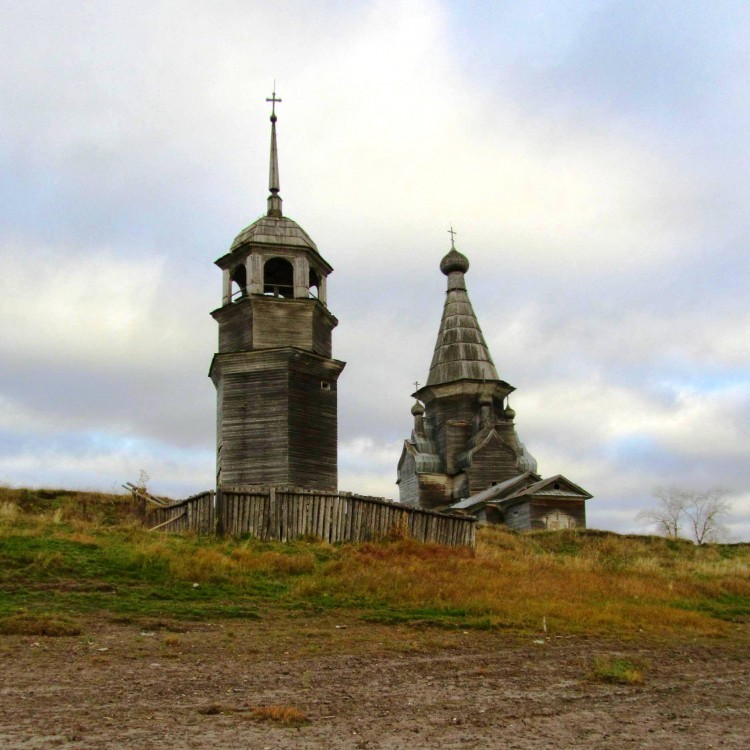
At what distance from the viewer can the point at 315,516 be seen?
19641 mm

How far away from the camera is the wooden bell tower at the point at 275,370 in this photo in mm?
25578

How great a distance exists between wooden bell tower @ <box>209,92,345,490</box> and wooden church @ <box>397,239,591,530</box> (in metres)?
18.5

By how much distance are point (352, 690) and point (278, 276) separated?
23202 millimetres

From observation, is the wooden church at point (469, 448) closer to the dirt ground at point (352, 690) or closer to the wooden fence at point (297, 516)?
the wooden fence at point (297, 516)

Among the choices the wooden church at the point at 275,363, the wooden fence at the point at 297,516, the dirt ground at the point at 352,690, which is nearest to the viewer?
the dirt ground at the point at 352,690

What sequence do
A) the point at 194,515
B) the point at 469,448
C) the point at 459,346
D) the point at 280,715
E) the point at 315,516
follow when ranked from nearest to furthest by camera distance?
the point at 280,715, the point at 194,515, the point at 315,516, the point at 469,448, the point at 459,346

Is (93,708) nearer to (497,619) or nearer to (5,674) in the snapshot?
(5,674)

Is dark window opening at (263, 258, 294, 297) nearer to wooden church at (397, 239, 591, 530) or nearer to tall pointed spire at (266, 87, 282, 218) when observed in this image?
tall pointed spire at (266, 87, 282, 218)

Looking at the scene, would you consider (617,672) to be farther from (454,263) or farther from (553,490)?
(454,263)

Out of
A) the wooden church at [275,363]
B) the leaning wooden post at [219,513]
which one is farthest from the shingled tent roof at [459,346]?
the leaning wooden post at [219,513]

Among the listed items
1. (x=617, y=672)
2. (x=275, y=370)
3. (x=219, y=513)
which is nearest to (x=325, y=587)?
(x=219, y=513)

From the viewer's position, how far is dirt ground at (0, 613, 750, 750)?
6.28m

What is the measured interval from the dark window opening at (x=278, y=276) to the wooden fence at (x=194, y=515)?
1077cm

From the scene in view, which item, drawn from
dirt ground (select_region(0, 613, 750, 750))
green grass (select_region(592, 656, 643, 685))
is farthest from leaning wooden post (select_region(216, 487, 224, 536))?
green grass (select_region(592, 656, 643, 685))
